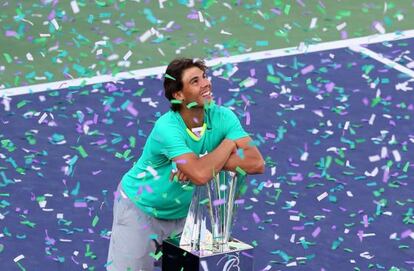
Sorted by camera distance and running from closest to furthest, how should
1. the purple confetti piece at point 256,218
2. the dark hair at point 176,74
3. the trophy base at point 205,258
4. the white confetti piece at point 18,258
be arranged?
the trophy base at point 205,258
the dark hair at point 176,74
the white confetti piece at point 18,258
the purple confetti piece at point 256,218

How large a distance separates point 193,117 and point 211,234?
782 millimetres

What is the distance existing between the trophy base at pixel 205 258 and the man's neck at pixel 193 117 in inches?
29.1

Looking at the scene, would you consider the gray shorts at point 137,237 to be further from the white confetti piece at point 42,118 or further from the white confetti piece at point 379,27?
the white confetti piece at point 379,27

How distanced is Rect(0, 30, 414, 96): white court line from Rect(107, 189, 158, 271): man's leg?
16.8 ft

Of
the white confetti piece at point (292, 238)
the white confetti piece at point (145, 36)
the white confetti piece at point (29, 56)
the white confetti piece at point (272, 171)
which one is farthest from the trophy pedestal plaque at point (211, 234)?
the white confetti piece at point (145, 36)

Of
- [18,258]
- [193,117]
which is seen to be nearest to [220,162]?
[193,117]

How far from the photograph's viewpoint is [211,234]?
26.5 feet

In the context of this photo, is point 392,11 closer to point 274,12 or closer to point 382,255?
point 274,12

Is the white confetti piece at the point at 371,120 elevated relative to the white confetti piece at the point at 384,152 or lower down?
elevated

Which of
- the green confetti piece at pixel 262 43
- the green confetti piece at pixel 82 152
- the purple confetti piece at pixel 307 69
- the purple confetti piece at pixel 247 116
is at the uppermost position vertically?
the green confetti piece at pixel 262 43

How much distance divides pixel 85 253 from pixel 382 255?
2229 mm

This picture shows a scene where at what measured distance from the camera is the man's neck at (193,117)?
8383 millimetres

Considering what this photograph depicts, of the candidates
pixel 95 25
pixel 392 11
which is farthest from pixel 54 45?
pixel 392 11

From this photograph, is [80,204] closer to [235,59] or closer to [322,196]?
[322,196]
